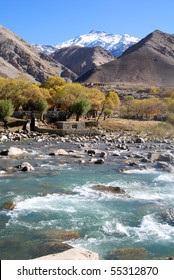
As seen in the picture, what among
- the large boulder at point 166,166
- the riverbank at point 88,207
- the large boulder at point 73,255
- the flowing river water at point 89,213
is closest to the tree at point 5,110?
the riverbank at point 88,207

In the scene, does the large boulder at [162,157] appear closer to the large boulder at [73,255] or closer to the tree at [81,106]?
the large boulder at [73,255]

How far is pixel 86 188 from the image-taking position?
24609 millimetres

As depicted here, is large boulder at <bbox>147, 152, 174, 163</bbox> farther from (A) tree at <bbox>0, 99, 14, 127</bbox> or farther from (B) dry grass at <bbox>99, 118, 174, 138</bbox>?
(A) tree at <bbox>0, 99, 14, 127</bbox>

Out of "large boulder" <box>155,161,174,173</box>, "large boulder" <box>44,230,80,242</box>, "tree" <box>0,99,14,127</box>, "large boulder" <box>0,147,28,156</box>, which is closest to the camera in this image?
"large boulder" <box>44,230,80,242</box>

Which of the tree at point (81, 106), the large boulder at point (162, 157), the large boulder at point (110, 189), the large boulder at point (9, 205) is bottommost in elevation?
the large boulder at point (9, 205)

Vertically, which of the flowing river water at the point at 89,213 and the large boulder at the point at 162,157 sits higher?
the large boulder at the point at 162,157

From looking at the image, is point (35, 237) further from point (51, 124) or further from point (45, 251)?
point (51, 124)

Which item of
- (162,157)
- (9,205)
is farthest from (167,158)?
(9,205)

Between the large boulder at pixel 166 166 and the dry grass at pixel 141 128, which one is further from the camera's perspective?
the dry grass at pixel 141 128

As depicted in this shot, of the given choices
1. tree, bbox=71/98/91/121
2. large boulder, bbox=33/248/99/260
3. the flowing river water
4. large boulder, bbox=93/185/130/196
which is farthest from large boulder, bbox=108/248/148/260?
tree, bbox=71/98/91/121

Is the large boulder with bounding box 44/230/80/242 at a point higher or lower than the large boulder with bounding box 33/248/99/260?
lower

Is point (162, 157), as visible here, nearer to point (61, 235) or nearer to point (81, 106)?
point (61, 235)

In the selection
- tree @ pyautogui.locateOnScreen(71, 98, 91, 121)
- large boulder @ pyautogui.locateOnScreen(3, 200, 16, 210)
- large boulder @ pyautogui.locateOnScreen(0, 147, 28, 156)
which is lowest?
large boulder @ pyautogui.locateOnScreen(3, 200, 16, 210)

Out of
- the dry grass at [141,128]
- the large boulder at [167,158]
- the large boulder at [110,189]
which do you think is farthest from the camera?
the dry grass at [141,128]
